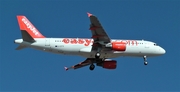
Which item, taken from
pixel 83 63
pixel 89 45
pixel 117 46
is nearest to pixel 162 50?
pixel 117 46

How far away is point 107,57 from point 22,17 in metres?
13.0

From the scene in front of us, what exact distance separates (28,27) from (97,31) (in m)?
10.5

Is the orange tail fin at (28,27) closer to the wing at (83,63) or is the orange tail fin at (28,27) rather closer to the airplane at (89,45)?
the airplane at (89,45)

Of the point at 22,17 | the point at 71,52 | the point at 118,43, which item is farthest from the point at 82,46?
the point at 22,17

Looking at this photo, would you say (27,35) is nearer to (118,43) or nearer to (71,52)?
(71,52)

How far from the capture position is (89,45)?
5222 cm

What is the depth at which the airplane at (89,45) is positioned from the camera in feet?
164

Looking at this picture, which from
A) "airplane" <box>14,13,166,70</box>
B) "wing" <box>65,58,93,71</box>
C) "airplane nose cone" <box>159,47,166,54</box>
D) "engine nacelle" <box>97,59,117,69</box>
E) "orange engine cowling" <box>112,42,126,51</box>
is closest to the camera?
"airplane" <box>14,13,166,70</box>

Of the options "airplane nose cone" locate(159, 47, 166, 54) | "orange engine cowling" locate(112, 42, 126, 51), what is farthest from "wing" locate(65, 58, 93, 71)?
"airplane nose cone" locate(159, 47, 166, 54)

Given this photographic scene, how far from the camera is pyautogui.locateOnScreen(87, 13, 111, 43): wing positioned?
46375 millimetres

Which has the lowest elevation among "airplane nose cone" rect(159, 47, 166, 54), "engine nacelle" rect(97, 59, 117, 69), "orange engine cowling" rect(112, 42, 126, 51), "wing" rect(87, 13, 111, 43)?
"engine nacelle" rect(97, 59, 117, 69)

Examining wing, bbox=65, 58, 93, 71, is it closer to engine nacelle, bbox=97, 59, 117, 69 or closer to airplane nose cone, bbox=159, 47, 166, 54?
engine nacelle, bbox=97, 59, 117, 69

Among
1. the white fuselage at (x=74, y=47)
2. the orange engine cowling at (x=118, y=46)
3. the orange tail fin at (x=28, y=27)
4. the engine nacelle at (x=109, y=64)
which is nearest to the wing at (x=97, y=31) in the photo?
the orange engine cowling at (x=118, y=46)

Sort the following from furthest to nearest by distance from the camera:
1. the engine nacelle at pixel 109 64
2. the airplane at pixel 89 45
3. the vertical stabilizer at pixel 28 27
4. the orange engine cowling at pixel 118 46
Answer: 1. the engine nacelle at pixel 109 64
2. the vertical stabilizer at pixel 28 27
3. the orange engine cowling at pixel 118 46
4. the airplane at pixel 89 45
